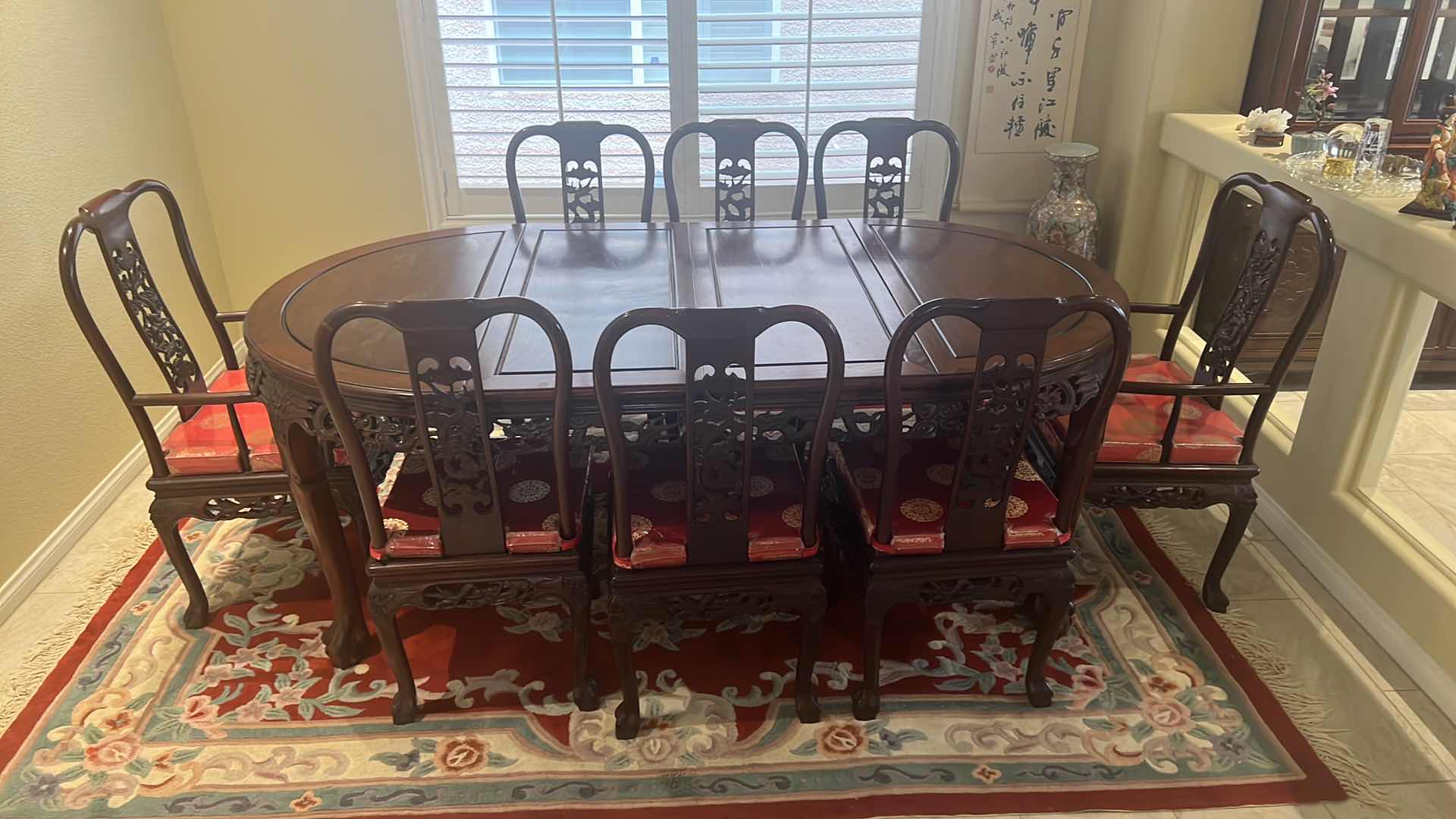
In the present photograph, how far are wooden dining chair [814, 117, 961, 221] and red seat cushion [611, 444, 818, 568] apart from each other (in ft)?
3.56

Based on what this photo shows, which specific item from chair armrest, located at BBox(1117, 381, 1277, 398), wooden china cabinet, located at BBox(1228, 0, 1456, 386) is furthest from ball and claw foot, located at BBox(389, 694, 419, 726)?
wooden china cabinet, located at BBox(1228, 0, 1456, 386)

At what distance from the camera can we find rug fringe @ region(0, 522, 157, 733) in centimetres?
213

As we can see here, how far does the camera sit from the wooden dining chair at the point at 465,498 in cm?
158

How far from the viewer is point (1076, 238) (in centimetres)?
332

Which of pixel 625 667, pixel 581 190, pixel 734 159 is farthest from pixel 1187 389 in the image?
pixel 581 190

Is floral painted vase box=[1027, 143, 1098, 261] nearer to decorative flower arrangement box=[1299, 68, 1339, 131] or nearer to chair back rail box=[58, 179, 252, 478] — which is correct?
decorative flower arrangement box=[1299, 68, 1339, 131]

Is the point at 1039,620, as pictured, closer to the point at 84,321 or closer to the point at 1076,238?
the point at 1076,238

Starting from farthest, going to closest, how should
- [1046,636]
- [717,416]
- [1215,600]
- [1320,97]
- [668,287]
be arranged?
[1320,97] < [1215,600] < [668,287] < [1046,636] < [717,416]

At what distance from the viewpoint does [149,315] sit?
220 centimetres

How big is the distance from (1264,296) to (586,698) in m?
1.69

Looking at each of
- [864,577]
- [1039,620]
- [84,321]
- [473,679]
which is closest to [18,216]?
[84,321]

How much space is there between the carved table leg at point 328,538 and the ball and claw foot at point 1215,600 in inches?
79.3

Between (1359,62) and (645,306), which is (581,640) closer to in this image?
(645,306)

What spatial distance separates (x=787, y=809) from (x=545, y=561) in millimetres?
661
